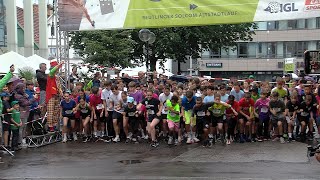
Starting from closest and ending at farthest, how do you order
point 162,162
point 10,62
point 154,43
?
point 162,162
point 10,62
point 154,43

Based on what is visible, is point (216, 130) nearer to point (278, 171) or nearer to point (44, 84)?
point (278, 171)

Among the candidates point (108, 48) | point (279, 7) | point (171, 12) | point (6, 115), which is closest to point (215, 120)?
point (171, 12)

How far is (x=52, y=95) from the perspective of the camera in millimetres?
14453

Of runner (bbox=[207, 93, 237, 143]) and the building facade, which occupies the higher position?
the building facade

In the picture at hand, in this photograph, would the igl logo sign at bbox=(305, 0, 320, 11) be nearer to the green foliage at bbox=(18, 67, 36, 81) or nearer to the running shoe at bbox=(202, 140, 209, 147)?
the running shoe at bbox=(202, 140, 209, 147)

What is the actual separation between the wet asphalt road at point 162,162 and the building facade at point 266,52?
49193 millimetres

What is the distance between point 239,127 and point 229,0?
11.9 feet

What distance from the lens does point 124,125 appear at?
14.1 meters

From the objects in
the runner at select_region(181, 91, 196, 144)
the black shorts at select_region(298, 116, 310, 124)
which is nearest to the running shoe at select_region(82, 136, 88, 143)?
the runner at select_region(181, 91, 196, 144)

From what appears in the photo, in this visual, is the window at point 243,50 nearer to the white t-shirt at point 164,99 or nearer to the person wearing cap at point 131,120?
the person wearing cap at point 131,120

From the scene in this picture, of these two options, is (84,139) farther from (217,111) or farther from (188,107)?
(217,111)

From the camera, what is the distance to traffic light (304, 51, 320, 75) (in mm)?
6789

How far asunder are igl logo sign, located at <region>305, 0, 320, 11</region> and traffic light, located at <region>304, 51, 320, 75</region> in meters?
6.16

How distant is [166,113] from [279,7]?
4297 mm
